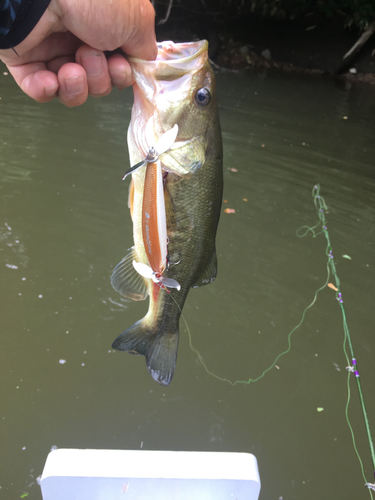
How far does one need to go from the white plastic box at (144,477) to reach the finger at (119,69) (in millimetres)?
1303

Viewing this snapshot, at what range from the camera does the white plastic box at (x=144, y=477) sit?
1.48 meters

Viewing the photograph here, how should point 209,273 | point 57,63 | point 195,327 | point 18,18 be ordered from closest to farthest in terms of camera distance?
point 18,18 < point 57,63 < point 209,273 < point 195,327

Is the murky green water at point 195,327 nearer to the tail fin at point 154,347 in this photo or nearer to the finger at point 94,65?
the tail fin at point 154,347

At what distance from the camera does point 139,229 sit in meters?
1.35

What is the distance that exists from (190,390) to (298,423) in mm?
725

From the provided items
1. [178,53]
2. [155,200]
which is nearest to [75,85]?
[178,53]

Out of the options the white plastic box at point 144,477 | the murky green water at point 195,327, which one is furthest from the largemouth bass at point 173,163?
the murky green water at point 195,327

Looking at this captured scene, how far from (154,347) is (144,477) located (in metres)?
0.45

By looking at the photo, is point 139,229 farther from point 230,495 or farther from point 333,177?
point 333,177

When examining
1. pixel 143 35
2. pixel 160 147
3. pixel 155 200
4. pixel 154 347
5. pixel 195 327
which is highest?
pixel 143 35

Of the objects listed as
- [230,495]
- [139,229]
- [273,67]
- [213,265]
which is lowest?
[273,67]

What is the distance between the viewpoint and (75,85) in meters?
1.32

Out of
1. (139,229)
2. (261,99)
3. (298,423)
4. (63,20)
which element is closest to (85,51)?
(63,20)

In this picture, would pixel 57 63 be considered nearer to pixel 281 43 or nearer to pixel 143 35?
pixel 143 35
